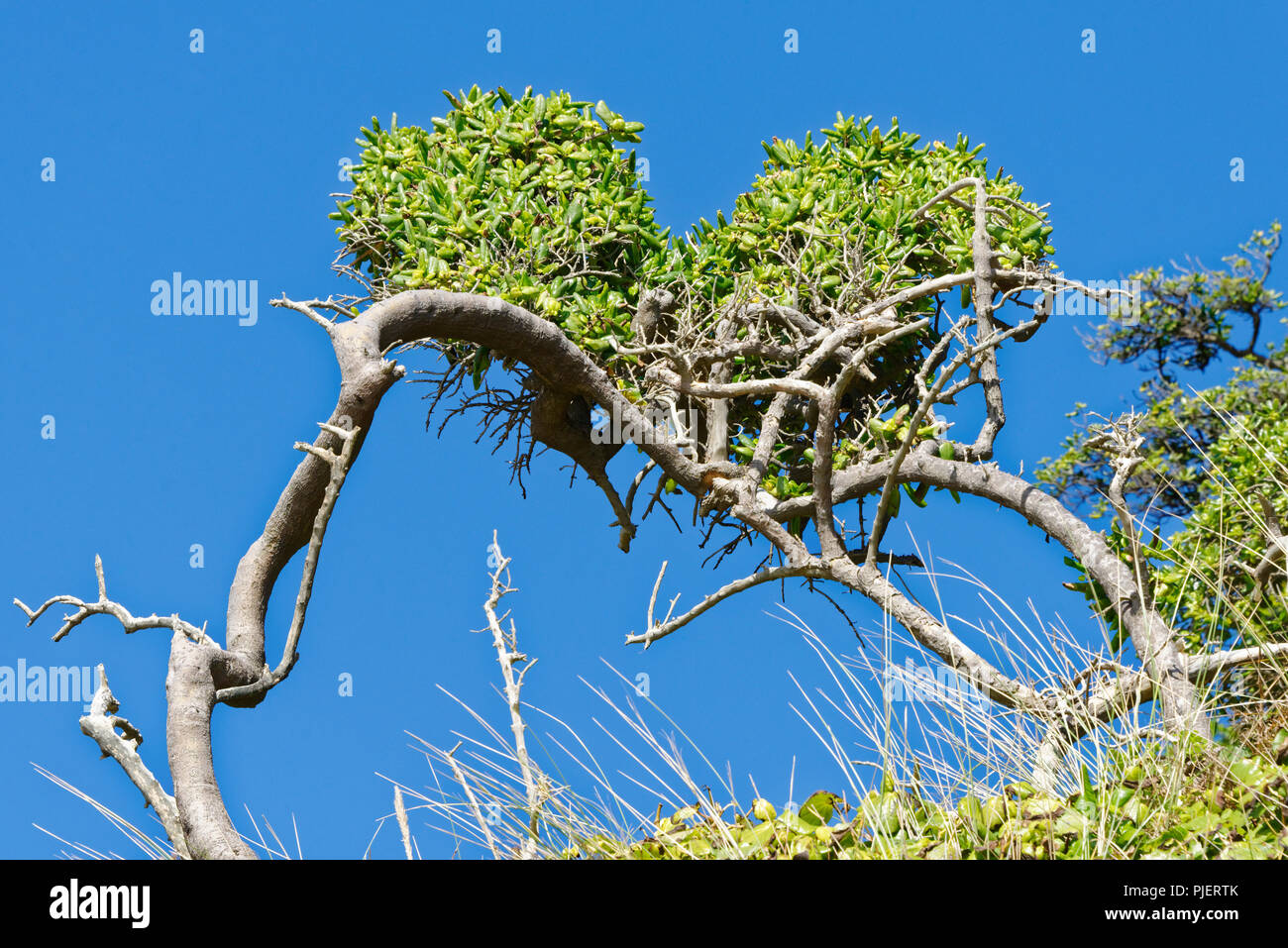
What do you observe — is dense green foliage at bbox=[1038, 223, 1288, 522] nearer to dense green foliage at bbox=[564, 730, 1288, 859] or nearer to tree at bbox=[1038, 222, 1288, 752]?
tree at bbox=[1038, 222, 1288, 752]

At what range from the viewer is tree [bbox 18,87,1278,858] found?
5301mm

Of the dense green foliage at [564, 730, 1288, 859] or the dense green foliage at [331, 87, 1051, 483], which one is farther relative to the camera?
the dense green foliage at [331, 87, 1051, 483]

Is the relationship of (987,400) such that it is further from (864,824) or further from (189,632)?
(189,632)

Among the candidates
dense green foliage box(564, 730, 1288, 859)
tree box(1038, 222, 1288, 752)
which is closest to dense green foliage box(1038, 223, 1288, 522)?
tree box(1038, 222, 1288, 752)

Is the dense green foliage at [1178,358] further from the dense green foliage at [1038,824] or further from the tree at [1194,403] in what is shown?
the dense green foliage at [1038,824]

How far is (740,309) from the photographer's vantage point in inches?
240

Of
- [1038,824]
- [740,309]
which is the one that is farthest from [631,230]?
[1038,824]

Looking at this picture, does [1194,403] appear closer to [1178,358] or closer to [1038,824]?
[1178,358]

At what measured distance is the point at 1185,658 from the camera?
4.40 m

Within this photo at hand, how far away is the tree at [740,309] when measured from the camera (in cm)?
530

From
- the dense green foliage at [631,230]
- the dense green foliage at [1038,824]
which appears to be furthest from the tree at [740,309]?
the dense green foliage at [1038,824]

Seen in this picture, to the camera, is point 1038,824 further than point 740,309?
No
